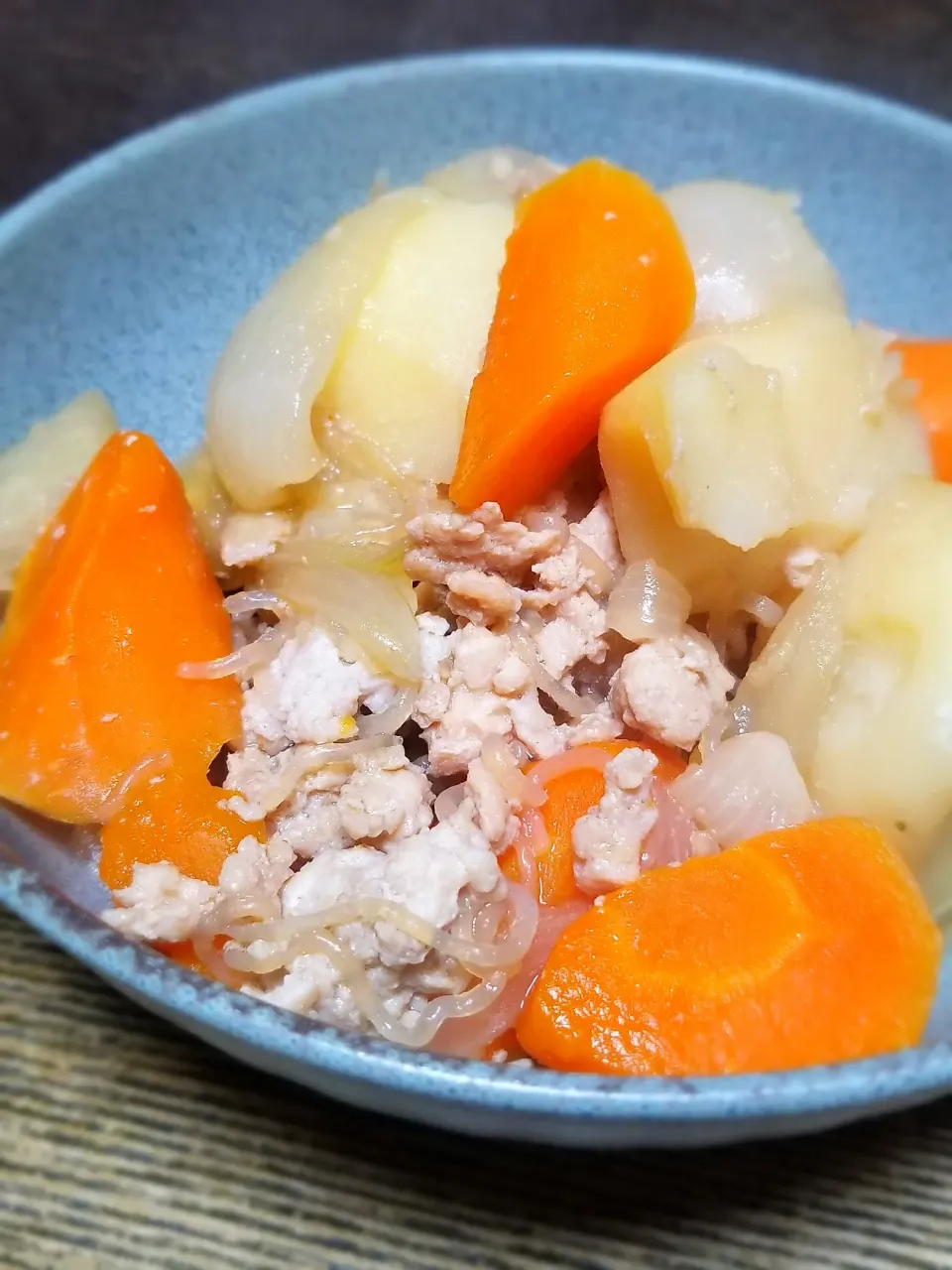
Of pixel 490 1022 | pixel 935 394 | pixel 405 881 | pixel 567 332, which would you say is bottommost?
pixel 490 1022

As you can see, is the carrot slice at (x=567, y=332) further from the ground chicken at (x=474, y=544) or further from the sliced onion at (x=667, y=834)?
the sliced onion at (x=667, y=834)

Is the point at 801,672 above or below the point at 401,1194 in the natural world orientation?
above

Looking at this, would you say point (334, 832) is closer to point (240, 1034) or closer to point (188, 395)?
point (240, 1034)

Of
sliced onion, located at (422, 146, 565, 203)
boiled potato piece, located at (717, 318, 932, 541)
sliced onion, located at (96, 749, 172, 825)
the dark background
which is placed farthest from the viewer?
the dark background

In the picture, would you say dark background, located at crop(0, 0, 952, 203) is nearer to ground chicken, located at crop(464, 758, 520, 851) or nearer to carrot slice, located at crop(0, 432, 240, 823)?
carrot slice, located at crop(0, 432, 240, 823)

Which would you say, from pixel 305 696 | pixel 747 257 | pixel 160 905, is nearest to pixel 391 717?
pixel 305 696

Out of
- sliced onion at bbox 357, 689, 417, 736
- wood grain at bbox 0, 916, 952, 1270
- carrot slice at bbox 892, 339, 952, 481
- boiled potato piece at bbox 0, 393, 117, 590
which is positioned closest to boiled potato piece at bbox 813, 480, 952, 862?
carrot slice at bbox 892, 339, 952, 481

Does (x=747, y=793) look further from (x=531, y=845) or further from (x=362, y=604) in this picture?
(x=362, y=604)
